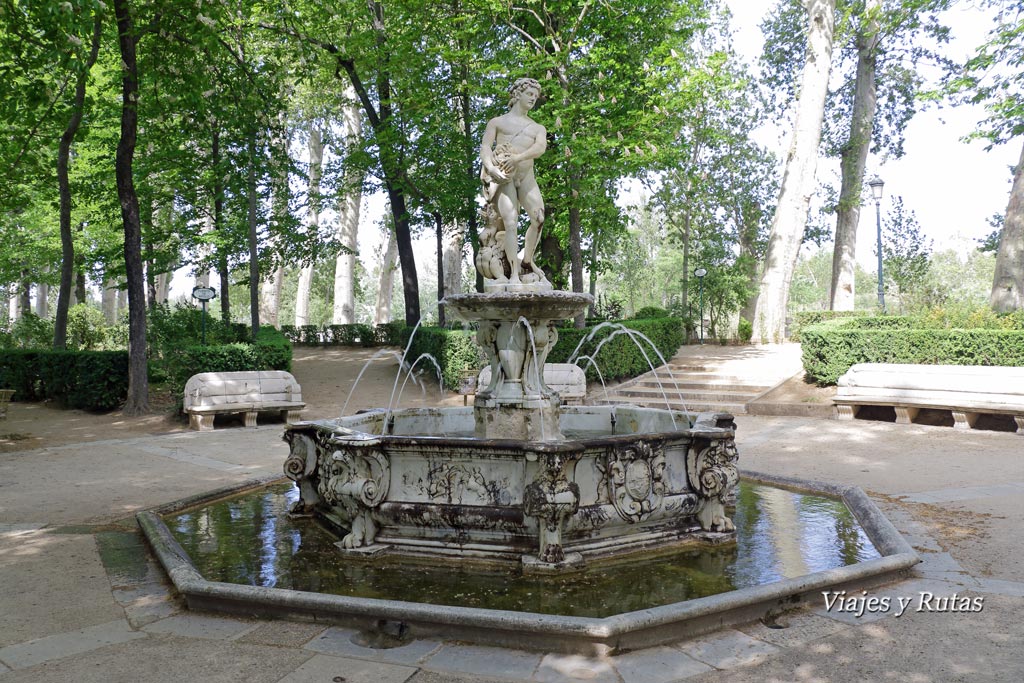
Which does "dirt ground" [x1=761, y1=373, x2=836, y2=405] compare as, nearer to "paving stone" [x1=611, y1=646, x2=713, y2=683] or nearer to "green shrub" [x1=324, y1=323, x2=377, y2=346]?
"paving stone" [x1=611, y1=646, x2=713, y2=683]

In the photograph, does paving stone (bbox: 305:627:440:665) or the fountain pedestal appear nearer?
paving stone (bbox: 305:627:440:665)

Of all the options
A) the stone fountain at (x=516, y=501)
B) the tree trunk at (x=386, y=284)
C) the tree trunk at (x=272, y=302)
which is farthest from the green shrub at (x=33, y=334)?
the stone fountain at (x=516, y=501)

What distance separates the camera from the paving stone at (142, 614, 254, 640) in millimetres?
3811

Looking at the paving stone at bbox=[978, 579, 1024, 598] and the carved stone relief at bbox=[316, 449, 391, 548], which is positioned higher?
the carved stone relief at bbox=[316, 449, 391, 548]

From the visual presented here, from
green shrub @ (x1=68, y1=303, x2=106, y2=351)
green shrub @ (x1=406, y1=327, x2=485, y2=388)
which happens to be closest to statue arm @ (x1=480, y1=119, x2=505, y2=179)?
green shrub @ (x1=406, y1=327, x2=485, y2=388)

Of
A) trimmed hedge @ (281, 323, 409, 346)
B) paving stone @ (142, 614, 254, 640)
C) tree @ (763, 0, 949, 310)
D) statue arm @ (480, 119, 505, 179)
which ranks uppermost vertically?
tree @ (763, 0, 949, 310)

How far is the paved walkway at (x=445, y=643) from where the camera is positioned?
3303 mm

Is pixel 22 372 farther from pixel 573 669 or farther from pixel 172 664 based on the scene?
pixel 573 669

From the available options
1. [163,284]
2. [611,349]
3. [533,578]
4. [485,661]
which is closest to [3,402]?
[611,349]

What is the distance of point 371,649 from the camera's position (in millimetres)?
3574

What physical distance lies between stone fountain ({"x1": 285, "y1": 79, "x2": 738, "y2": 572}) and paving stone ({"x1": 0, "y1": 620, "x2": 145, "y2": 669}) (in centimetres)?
153

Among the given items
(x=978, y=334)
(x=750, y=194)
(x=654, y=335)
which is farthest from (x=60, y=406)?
(x=750, y=194)

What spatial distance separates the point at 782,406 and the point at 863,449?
375cm

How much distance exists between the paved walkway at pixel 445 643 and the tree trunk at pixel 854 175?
69.7 ft
